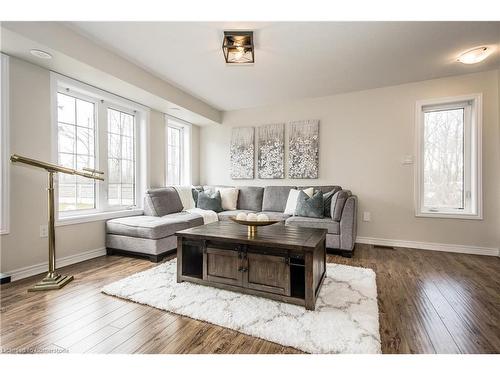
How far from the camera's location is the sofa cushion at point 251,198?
4.41 m

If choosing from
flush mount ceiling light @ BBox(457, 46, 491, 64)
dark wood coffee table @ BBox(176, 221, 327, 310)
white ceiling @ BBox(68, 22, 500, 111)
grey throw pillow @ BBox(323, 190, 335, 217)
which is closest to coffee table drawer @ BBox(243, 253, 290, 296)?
dark wood coffee table @ BBox(176, 221, 327, 310)

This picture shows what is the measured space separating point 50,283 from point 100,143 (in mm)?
1859

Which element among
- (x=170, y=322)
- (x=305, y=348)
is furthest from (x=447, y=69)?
(x=170, y=322)

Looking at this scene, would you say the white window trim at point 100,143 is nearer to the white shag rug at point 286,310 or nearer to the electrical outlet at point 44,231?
the electrical outlet at point 44,231

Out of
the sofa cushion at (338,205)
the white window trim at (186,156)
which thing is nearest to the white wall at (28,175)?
the white window trim at (186,156)

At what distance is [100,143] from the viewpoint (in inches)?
130

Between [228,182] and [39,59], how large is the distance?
3285 mm

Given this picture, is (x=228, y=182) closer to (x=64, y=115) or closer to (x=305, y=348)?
(x=64, y=115)

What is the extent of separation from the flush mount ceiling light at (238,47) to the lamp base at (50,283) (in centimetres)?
265


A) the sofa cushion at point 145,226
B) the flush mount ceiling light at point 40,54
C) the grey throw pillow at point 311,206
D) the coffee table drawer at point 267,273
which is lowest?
the coffee table drawer at point 267,273

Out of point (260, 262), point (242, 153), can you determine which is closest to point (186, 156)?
point (242, 153)

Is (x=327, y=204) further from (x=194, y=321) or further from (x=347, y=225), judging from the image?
(x=194, y=321)

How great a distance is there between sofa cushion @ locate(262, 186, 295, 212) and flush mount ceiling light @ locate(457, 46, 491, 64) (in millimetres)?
2669
